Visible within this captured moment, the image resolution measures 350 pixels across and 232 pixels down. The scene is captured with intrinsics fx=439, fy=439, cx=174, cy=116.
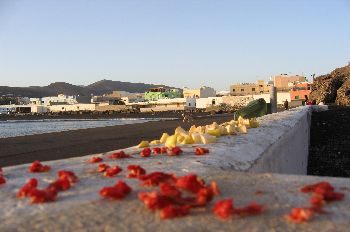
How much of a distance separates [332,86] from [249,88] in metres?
119

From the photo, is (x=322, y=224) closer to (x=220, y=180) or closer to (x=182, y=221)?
(x=182, y=221)

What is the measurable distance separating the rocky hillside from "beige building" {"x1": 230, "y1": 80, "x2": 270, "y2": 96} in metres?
113

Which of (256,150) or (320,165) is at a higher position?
(256,150)

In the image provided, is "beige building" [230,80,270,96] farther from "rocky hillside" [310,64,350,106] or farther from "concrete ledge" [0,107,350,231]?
"concrete ledge" [0,107,350,231]

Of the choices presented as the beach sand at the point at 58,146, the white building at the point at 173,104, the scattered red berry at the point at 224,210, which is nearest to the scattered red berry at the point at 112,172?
the scattered red berry at the point at 224,210

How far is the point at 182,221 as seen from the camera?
2799 mm

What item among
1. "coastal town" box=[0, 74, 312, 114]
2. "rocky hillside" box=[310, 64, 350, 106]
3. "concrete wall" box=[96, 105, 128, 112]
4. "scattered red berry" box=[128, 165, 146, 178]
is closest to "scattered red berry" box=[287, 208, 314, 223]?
"scattered red berry" box=[128, 165, 146, 178]

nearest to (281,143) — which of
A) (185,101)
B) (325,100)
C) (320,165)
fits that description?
(320,165)

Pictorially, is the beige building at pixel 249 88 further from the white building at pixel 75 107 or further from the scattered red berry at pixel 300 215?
the scattered red berry at pixel 300 215

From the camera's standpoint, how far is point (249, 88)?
518 ft

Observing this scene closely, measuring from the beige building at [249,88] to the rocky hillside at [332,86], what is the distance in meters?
113

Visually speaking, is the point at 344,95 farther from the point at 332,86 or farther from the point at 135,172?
the point at 135,172

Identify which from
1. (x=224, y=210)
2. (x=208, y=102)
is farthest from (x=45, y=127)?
(x=208, y=102)

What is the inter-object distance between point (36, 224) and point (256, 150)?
12.0 ft
